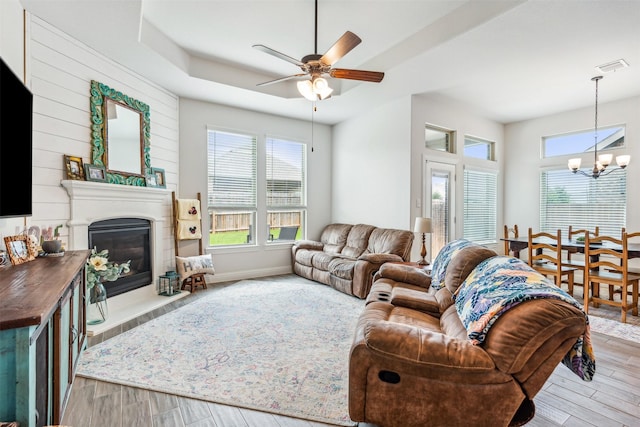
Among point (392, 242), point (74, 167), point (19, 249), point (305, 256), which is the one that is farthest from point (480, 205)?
point (19, 249)

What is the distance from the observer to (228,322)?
3342 mm

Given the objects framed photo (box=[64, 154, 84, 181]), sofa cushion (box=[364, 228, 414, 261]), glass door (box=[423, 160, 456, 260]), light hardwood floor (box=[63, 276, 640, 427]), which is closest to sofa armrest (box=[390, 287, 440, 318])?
light hardwood floor (box=[63, 276, 640, 427])

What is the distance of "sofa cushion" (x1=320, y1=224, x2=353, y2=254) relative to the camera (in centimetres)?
551

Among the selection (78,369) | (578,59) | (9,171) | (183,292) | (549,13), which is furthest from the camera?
(183,292)

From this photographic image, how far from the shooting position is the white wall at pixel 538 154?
4879 mm

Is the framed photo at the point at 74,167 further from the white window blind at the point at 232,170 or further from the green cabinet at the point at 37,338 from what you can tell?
the white window blind at the point at 232,170

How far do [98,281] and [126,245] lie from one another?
2.66ft

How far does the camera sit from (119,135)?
373cm

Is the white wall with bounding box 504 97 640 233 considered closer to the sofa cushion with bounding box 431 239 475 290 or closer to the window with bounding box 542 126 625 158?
the window with bounding box 542 126 625 158

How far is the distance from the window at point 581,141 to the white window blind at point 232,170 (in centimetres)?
565

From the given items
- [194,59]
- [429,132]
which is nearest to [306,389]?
[194,59]

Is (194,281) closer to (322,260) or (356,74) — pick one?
(322,260)

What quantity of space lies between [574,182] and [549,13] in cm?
411

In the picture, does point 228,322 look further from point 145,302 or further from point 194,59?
point 194,59
